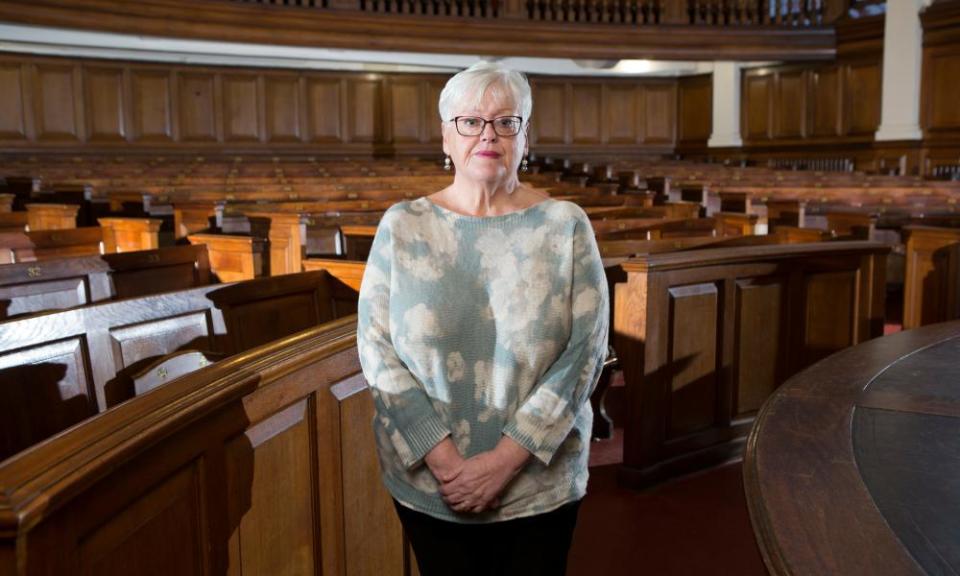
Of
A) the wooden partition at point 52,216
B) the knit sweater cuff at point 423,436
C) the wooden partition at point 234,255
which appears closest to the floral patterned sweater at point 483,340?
the knit sweater cuff at point 423,436

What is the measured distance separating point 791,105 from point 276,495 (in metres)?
13.7

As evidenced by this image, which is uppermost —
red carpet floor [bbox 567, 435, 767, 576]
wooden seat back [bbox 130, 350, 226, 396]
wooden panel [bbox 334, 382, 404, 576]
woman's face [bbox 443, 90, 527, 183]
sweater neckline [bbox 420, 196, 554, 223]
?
woman's face [bbox 443, 90, 527, 183]

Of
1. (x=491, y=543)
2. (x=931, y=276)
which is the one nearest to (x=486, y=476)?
(x=491, y=543)

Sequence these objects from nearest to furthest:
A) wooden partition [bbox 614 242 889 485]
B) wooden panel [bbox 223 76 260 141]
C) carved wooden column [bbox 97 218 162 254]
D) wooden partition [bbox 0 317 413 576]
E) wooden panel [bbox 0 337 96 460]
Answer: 1. wooden partition [bbox 0 317 413 576]
2. wooden panel [bbox 0 337 96 460]
3. wooden partition [bbox 614 242 889 485]
4. carved wooden column [bbox 97 218 162 254]
5. wooden panel [bbox 223 76 260 141]

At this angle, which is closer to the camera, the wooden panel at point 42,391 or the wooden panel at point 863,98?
the wooden panel at point 42,391

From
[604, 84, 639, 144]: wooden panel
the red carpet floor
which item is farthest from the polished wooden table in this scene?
[604, 84, 639, 144]: wooden panel

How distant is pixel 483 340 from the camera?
4.50ft

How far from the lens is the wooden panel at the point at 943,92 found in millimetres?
11391

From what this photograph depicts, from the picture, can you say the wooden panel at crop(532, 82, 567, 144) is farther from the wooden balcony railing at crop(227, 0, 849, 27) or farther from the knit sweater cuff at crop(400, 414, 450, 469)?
the knit sweater cuff at crop(400, 414, 450, 469)

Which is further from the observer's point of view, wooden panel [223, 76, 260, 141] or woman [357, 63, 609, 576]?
wooden panel [223, 76, 260, 141]

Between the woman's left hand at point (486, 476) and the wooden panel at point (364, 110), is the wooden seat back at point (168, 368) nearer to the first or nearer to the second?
the woman's left hand at point (486, 476)

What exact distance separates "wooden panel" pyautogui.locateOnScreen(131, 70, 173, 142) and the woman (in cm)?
1228

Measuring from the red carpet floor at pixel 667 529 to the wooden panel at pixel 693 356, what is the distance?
22 cm

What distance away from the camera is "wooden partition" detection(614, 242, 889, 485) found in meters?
3.11
